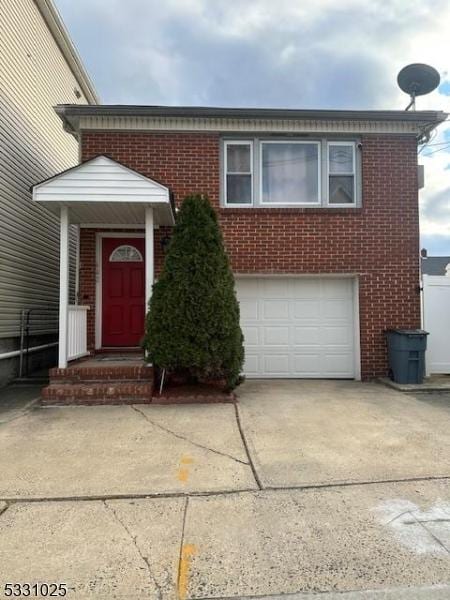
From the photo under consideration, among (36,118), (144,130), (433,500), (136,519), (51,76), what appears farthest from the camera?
(51,76)

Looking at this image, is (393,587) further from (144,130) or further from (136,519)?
(144,130)

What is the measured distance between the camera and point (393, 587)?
2.25 meters

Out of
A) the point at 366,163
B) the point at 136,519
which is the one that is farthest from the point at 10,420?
the point at 366,163

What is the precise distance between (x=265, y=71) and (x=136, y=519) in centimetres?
1206

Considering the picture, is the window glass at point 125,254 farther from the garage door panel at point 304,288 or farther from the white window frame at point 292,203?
the garage door panel at point 304,288

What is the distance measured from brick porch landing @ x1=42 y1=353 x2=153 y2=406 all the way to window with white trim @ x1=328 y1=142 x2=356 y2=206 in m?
4.98

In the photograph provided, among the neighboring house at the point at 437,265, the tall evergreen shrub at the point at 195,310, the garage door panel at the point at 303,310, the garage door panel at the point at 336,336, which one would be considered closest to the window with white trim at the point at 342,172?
the garage door panel at the point at 303,310

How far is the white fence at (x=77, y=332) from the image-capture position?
21.8ft

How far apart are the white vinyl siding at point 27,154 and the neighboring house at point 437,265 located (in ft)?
88.1

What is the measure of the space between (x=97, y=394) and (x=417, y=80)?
27.7 feet

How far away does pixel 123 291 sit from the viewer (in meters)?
7.97

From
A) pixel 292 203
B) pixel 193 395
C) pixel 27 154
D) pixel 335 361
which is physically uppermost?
pixel 27 154

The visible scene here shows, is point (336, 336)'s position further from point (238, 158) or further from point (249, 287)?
point (238, 158)

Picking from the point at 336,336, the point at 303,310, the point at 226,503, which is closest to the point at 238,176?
the point at 303,310
